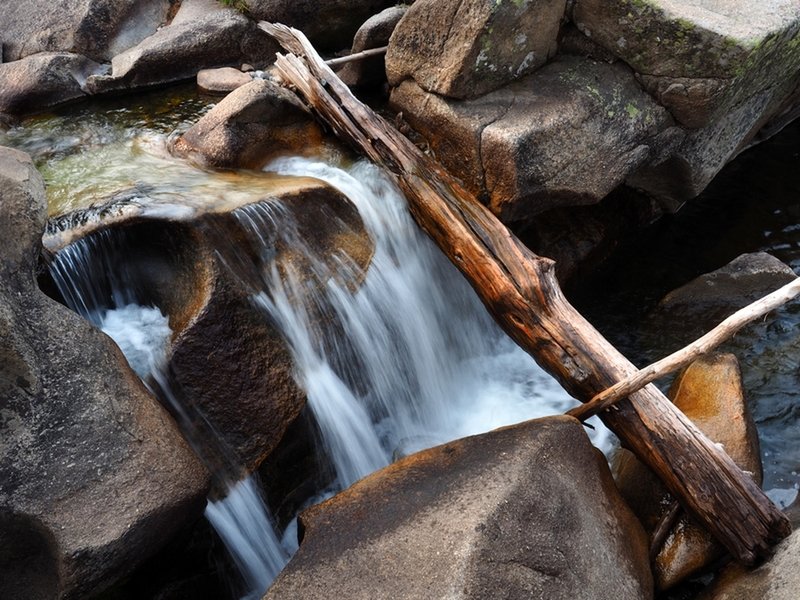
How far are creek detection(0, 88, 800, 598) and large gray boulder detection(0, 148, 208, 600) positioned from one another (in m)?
0.50

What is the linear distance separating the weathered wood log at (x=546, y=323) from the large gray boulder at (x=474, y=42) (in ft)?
1.90

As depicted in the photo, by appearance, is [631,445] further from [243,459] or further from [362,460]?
[243,459]

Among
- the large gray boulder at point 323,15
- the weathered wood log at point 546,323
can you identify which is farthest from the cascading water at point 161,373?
the large gray boulder at point 323,15

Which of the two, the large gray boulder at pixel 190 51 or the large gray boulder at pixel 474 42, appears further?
the large gray boulder at pixel 190 51

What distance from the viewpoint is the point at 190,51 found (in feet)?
25.9

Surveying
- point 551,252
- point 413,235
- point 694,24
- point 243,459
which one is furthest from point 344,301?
point 694,24

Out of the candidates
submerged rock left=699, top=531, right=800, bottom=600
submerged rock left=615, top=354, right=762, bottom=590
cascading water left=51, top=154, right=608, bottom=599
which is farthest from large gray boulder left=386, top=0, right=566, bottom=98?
submerged rock left=699, top=531, right=800, bottom=600

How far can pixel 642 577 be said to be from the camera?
11.5ft

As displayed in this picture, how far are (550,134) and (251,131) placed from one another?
2.44 meters

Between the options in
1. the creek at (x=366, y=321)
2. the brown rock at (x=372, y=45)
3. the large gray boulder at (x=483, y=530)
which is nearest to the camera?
the large gray boulder at (x=483, y=530)

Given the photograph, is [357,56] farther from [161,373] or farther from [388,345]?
[161,373]

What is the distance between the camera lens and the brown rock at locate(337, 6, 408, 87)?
693 cm

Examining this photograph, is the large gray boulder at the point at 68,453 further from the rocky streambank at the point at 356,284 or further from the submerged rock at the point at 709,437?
the submerged rock at the point at 709,437

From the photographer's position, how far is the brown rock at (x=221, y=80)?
7406 millimetres
